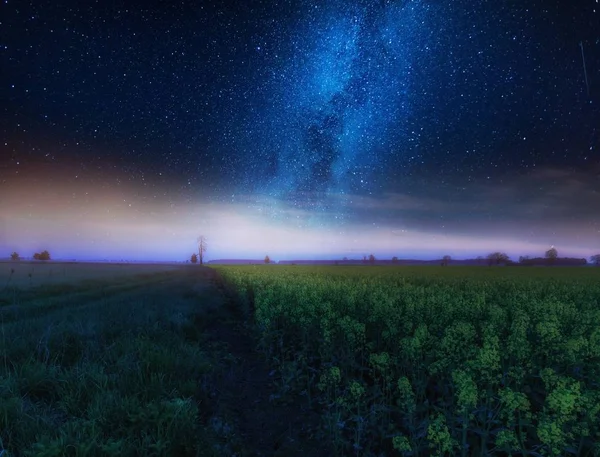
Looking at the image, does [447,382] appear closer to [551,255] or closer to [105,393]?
[105,393]

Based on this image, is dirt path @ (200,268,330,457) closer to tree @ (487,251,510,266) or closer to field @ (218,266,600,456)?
field @ (218,266,600,456)

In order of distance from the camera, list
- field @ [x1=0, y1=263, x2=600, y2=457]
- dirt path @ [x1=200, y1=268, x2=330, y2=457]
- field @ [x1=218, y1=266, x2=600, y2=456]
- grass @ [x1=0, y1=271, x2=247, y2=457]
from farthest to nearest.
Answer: dirt path @ [x1=200, y1=268, x2=330, y2=457] → grass @ [x1=0, y1=271, x2=247, y2=457] → field @ [x1=0, y1=263, x2=600, y2=457] → field @ [x1=218, y1=266, x2=600, y2=456]

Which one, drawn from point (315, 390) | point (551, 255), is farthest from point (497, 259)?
point (315, 390)

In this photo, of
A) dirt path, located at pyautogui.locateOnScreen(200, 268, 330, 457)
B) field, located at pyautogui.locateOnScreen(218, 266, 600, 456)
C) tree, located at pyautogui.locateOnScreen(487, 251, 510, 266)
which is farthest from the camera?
tree, located at pyautogui.locateOnScreen(487, 251, 510, 266)

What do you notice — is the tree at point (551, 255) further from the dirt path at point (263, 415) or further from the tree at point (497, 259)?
the dirt path at point (263, 415)

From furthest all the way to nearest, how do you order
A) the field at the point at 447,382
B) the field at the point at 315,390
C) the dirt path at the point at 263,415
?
the dirt path at the point at 263,415, the field at the point at 315,390, the field at the point at 447,382

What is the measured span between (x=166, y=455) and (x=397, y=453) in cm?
322

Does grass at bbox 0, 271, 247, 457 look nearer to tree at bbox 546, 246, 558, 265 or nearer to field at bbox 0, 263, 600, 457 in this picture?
field at bbox 0, 263, 600, 457

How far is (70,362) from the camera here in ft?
23.6

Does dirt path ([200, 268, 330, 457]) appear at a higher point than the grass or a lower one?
lower

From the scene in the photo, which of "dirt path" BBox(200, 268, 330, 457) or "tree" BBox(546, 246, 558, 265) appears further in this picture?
"tree" BBox(546, 246, 558, 265)

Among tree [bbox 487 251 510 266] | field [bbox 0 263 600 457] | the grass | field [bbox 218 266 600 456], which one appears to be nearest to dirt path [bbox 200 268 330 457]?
field [bbox 0 263 600 457]

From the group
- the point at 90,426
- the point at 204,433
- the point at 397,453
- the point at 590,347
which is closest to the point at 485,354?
the point at 397,453

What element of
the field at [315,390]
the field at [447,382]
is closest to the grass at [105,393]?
the field at [315,390]
